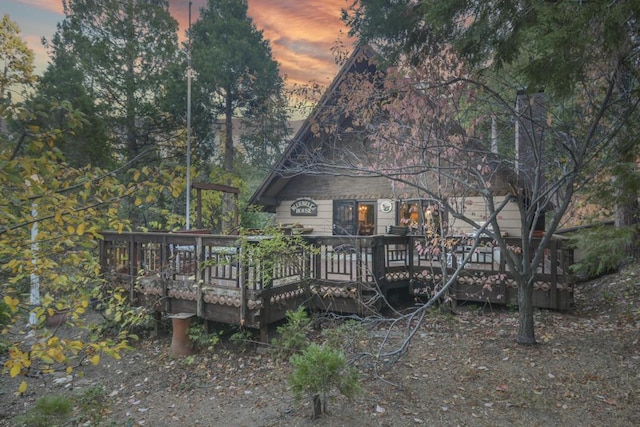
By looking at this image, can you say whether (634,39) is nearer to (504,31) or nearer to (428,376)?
(504,31)

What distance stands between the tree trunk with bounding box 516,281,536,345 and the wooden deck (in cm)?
123

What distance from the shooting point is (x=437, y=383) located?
4.26 m

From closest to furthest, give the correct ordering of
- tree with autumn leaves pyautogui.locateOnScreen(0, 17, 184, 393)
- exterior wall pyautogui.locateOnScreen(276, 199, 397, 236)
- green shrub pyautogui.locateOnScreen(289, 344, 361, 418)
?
tree with autumn leaves pyautogui.locateOnScreen(0, 17, 184, 393) → green shrub pyautogui.locateOnScreen(289, 344, 361, 418) → exterior wall pyautogui.locateOnScreen(276, 199, 397, 236)

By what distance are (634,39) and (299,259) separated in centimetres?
541

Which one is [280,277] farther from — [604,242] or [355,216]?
[355,216]

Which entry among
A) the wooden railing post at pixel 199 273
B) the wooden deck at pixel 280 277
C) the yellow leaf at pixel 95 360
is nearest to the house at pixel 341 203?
the wooden deck at pixel 280 277

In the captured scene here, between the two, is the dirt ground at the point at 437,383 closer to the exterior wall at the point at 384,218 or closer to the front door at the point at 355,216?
the exterior wall at the point at 384,218

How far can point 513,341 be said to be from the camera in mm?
5273

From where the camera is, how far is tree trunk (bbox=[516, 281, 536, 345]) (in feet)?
16.5

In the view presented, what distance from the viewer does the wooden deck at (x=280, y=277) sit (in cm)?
593

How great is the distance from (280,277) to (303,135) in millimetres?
4824

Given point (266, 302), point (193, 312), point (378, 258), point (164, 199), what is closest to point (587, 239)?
point (378, 258)

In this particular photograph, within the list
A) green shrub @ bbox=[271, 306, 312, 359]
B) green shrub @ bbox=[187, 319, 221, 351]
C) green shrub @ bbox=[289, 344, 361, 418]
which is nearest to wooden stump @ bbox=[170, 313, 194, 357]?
green shrub @ bbox=[187, 319, 221, 351]

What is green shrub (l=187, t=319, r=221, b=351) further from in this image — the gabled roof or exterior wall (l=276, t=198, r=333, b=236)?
exterior wall (l=276, t=198, r=333, b=236)
